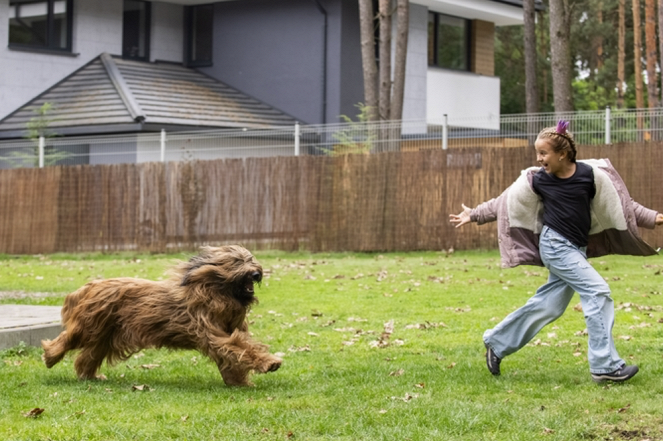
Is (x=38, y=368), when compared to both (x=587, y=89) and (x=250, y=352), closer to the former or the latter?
(x=250, y=352)

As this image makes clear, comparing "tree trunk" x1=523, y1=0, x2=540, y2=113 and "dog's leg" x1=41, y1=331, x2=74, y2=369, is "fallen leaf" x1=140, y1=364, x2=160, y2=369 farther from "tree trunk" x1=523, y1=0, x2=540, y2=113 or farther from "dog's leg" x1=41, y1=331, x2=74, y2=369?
"tree trunk" x1=523, y1=0, x2=540, y2=113

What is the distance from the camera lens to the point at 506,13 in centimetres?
3028

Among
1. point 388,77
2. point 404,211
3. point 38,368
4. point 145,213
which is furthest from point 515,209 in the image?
point 388,77

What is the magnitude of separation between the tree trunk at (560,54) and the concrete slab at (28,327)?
1398 cm

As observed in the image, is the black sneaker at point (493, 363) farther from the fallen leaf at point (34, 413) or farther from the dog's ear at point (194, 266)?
the fallen leaf at point (34, 413)

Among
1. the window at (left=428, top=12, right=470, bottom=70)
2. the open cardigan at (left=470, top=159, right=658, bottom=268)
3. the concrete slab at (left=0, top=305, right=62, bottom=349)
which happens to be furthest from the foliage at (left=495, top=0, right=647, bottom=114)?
the open cardigan at (left=470, top=159, right=658, bottom=268)

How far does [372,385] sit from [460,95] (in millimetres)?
23969

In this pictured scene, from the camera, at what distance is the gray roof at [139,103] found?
2444 cm

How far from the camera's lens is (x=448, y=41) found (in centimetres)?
3052

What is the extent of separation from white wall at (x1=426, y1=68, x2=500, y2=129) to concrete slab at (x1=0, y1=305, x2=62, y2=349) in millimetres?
20407

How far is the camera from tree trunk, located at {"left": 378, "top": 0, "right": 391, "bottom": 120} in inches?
921

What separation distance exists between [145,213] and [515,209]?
15.4 meters

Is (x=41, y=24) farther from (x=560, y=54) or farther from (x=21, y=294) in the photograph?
(x=21, y=294)

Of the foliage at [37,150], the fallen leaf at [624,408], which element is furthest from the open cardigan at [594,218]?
the foliage at [37,150]
